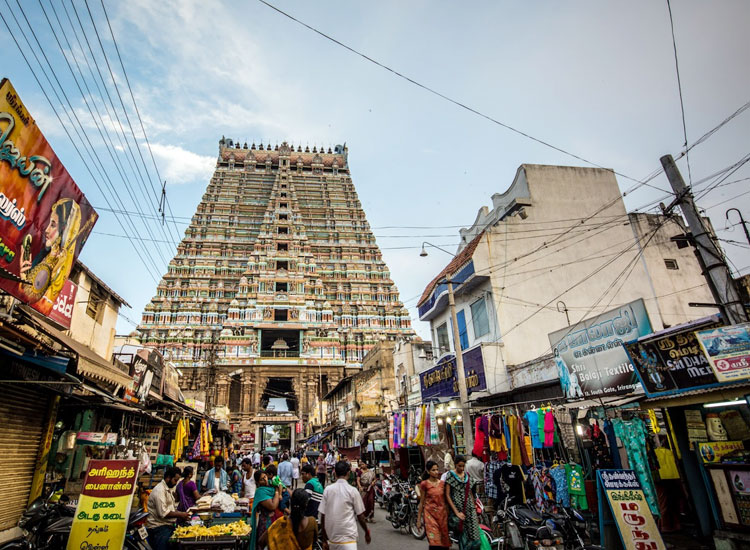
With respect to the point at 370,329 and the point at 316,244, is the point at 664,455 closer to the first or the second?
the point at 370,329

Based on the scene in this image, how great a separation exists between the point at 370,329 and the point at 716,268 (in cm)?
4135

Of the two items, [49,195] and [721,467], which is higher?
[49,195]

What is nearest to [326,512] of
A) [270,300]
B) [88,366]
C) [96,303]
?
[88,366]

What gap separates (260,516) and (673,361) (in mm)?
7087

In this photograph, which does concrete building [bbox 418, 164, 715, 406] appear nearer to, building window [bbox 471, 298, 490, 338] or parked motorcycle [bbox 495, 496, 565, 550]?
building window [bbox 471, 298, 490, 338]

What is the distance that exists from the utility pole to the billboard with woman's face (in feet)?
33.8

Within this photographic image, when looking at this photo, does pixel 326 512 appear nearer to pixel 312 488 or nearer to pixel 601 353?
pixel 312 488

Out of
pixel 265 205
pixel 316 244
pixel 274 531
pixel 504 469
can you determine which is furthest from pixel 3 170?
pixel 265 205

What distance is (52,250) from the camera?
290 inches

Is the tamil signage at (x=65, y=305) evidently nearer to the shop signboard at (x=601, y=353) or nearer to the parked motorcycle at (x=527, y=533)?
the parked motorcycle at (x=527, y=533)

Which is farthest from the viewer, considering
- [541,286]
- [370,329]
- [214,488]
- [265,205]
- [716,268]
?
[265,205]

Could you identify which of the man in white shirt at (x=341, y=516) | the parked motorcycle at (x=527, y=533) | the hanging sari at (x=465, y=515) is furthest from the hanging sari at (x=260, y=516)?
the parked motorcycle at (x=527, y=533)

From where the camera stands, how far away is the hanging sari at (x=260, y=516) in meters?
5.57

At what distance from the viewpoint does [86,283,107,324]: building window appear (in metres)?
11.9
